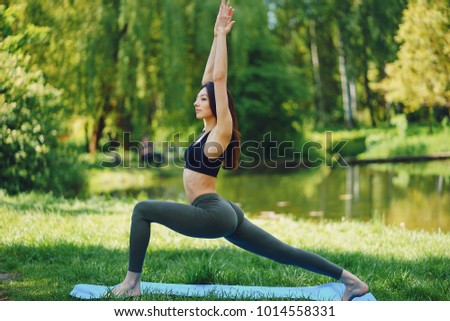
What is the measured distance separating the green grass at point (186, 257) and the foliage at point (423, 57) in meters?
1.50

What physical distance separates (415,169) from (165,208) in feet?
14.9

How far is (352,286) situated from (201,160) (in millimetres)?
922

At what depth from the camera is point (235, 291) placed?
9.06 feet

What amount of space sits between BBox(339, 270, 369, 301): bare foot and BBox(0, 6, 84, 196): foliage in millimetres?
3974

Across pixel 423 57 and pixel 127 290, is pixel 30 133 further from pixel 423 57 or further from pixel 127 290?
pixel 127 290

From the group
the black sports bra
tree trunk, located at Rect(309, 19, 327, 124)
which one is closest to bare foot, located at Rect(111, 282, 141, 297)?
the black sports bra

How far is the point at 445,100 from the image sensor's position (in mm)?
5430

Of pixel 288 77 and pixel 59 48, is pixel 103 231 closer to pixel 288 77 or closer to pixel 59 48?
pixel 59 48

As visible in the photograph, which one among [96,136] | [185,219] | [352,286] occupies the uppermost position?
[185,219]

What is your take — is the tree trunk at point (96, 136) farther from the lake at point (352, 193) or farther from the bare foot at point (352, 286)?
the bare foot at point (352, 286)

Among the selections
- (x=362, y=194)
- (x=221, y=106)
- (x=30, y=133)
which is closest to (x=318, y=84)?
(x=362, y=194)

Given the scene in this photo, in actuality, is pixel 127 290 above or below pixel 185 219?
below

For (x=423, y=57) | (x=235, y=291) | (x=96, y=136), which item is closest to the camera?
(x=235, y=291)
